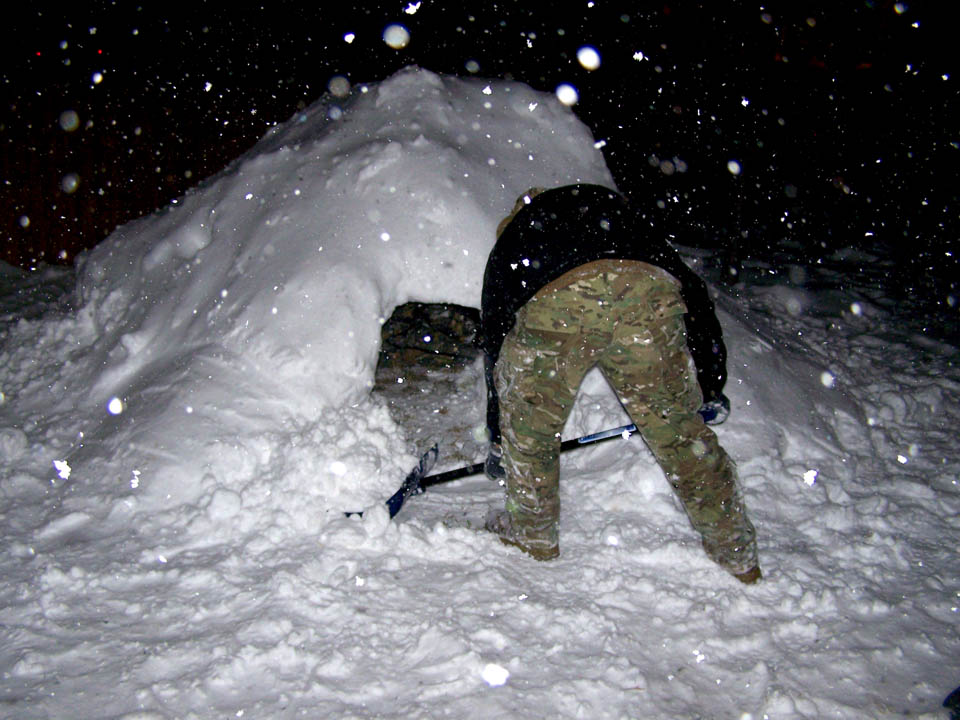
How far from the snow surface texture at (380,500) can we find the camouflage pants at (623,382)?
0.33 metres

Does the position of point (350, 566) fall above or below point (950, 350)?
above

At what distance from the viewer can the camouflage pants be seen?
2.27 metres

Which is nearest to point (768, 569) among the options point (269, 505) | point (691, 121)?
point (269, 505)

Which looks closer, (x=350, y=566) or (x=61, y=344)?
(x=350, y=566)

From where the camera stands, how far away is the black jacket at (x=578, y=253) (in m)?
2.25

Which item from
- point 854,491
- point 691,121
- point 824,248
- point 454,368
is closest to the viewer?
point 854,491

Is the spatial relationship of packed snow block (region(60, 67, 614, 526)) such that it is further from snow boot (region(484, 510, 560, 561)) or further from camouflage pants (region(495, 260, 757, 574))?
camouflage pants (region(495, 260, 757, 574))

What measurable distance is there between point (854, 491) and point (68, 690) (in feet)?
11.7

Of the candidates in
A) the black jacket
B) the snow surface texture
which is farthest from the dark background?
the black jacket

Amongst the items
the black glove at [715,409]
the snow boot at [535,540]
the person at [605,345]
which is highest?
the person at [605,345]

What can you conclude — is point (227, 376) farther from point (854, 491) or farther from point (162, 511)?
point (854, 491)

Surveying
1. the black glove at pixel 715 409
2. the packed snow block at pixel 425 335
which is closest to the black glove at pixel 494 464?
the black glove at pixel 715 409

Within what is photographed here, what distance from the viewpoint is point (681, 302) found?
2.34 meters

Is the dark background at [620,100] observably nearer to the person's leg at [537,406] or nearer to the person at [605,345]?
the person at [605,345]
